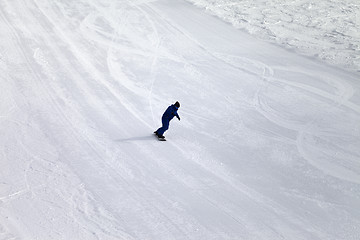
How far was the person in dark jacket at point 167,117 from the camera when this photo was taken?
1152 cm

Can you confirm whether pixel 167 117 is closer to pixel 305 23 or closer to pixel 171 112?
pixel 171 112

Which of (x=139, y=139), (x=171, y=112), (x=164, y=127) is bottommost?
(x=139, y=139)

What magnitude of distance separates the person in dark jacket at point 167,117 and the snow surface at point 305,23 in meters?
9.40

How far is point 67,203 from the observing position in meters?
9.12

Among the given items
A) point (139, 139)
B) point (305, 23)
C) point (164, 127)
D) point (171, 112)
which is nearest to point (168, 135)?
point (164, 127)

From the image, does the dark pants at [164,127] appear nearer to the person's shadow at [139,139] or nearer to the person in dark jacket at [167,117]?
the person in dark jacket at [167,117]

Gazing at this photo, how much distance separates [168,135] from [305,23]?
12.4 meters

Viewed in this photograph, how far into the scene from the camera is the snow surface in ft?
61.5

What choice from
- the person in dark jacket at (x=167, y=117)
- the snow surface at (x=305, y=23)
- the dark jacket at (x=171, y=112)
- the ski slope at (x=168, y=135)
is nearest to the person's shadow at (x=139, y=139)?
the ski slope at (x=168, y=135)

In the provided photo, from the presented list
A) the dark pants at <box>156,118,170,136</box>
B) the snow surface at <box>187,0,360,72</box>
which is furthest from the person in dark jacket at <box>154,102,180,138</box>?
the snow surface at <box>187,0,360,72</box>

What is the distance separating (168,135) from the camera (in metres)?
12.6

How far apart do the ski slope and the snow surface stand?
996 millimetres

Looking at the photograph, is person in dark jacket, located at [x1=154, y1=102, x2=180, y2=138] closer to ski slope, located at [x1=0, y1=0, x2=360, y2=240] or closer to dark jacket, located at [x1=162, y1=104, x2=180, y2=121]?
dark jacket, located at [x1=162, y1=104, x2=180, y2=121]

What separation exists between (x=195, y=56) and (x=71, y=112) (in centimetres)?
692
